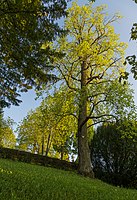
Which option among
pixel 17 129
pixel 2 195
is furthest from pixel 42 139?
pixel 2 195

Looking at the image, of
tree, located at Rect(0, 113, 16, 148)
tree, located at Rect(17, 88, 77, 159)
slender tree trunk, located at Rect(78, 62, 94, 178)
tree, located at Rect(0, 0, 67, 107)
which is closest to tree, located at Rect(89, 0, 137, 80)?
tree, located at Rect(0, 0, 67, 107)

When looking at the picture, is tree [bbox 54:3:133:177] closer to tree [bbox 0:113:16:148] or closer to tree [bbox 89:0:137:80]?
tree [bbox 89:0:137:80]

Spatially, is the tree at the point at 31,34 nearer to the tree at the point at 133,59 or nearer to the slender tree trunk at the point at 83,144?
the tree at the point at 133,59

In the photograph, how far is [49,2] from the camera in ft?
36.9

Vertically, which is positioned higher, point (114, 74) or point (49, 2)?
point (114, 74)

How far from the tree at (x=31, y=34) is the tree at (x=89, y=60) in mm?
9282

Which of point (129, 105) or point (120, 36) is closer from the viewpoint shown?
point (129, 105)

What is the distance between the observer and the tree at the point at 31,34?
1019cm

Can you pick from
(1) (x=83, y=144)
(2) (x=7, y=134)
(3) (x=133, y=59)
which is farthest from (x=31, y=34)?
(2) (x=7, y=134)

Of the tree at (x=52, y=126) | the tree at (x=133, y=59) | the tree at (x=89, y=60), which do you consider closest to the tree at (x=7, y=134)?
the tree at (x=52, y=126)

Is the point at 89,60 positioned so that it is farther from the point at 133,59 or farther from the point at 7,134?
the point at 7,134

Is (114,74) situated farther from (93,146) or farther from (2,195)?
(2,195)

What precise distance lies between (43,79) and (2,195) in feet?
25.7

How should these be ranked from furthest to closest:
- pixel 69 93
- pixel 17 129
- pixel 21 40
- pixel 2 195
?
pixel 17 129, pixel 69 93, pixel 21 40, pixel 2 195
